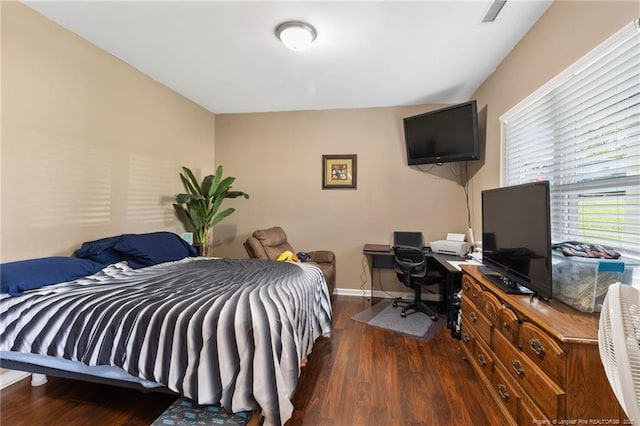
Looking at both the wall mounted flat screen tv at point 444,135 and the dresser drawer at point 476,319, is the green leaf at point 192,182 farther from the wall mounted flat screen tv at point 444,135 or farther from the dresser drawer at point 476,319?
the dresser drawer at point 476,319

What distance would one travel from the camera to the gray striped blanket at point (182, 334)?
1.29 meters

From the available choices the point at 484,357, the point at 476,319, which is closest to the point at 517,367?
the point at 484,357

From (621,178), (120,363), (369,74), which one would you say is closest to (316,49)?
(369,74)

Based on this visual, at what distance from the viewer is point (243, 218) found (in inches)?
170

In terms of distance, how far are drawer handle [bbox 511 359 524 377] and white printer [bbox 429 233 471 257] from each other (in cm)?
178

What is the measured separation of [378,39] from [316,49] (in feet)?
1.87

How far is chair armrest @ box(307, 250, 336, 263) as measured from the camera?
12.2 feet

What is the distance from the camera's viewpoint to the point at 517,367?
56.6 inches

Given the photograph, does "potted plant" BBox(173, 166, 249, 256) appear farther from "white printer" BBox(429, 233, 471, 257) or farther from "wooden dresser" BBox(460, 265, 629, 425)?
"wooden dresser" BBox(460, 265, 629, 425)

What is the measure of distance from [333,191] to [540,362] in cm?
313

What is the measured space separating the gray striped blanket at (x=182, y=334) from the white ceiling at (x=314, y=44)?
2064 mm

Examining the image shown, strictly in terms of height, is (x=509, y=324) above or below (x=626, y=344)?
below

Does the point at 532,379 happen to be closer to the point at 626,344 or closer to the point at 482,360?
the point at 482,360

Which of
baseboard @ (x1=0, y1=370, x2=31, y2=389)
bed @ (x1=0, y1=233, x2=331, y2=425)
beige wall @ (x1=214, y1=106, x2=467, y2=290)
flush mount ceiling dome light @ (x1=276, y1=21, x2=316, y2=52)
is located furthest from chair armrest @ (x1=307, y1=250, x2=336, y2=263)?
baseboard @ (x1=0, y1=370, x2=31, y2=389)
